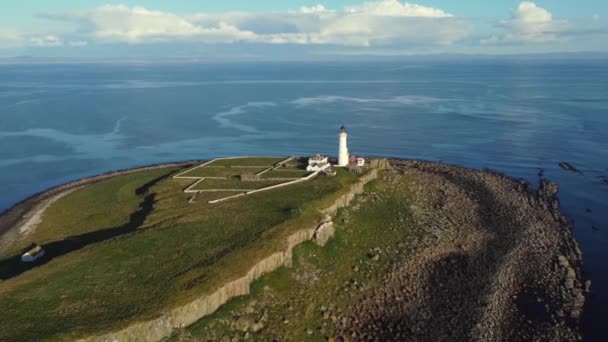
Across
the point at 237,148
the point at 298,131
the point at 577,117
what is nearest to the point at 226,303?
the point at 237,148

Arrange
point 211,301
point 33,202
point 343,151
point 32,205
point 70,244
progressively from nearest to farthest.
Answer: point 211,301 → point 70,244 → point 32,205 → point 343,151 → point 33,202

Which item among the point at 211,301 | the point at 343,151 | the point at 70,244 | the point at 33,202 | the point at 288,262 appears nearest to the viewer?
the point at 211,301

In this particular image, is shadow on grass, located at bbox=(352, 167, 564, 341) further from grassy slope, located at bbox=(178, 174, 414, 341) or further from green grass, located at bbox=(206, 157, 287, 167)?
green grass, located at bbox=(206, 157, 287, 167)

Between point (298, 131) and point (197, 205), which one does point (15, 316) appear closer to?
point (197, 205)

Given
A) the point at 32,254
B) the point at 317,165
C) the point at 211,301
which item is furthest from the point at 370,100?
the point at 211,301

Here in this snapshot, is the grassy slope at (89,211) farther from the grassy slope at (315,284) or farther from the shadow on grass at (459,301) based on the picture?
the shadow on grass at (459,301)

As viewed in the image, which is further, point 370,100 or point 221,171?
point 370,100

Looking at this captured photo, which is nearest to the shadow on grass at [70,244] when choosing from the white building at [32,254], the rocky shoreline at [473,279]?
the white building at [32,254]

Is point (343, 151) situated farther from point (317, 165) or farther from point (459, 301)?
point (459, 301)
